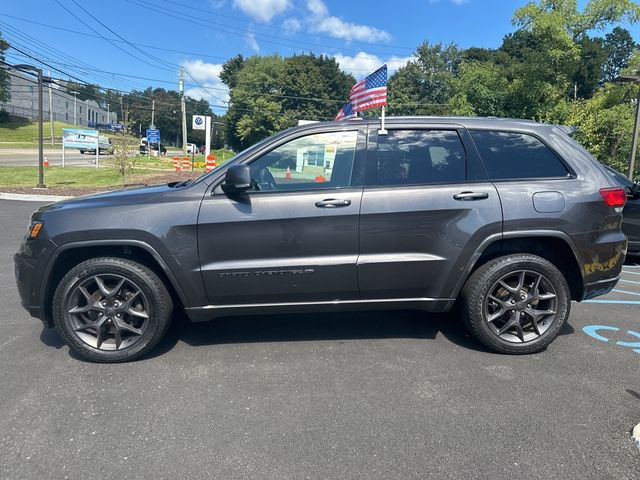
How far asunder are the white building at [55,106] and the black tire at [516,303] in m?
89.8

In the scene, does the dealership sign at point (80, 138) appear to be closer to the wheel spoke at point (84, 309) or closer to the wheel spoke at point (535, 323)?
the wheel spoke at point (84, 309)

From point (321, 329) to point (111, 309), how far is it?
183cm

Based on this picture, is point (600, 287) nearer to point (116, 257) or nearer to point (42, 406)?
point (116, 257)

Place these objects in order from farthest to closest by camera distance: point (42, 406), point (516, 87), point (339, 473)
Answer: point (516, 87) < point (42, 406) < point (339, 473)

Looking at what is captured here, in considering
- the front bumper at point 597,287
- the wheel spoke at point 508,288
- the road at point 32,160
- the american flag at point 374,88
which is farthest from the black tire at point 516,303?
the road at point 32,160

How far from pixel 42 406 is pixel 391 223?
271 cm

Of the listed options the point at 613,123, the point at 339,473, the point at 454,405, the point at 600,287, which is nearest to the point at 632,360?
the point at 600,287

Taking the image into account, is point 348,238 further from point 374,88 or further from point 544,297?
point 374,88

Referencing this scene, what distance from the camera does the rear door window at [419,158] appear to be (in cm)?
367

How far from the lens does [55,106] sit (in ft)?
333

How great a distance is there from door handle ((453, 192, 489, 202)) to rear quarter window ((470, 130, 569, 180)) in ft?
0.65

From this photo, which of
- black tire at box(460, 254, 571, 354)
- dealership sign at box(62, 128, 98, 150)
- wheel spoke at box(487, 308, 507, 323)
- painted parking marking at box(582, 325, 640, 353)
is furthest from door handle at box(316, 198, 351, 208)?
dealership sign at box(62, 128, 98, 150)

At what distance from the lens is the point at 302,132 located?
12.3 ft

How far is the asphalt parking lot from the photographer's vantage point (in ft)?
8.05
